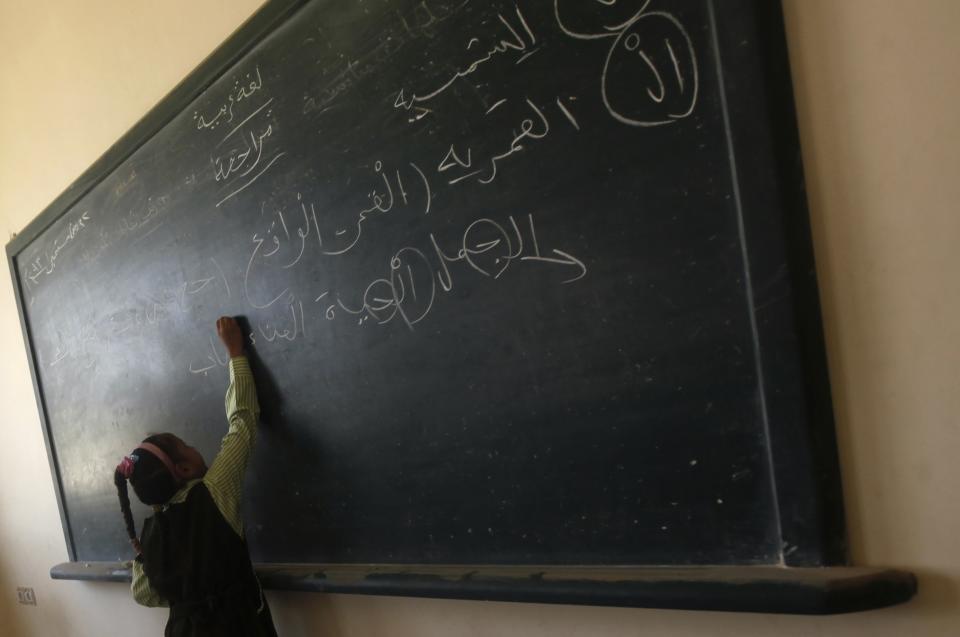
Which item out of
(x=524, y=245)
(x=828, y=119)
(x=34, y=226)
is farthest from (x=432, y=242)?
(x=34, y=226)

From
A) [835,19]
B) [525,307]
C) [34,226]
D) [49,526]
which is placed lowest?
[49,526]

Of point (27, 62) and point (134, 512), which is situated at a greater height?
point (27, 62)

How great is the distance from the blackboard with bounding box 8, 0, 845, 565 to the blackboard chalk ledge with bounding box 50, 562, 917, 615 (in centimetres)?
3

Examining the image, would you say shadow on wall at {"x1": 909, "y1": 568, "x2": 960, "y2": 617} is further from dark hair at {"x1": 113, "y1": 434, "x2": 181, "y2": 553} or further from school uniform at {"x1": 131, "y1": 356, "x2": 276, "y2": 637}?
dark hair at {"x1": 113, "y1": 434, "x2": 181, "y2": 553}

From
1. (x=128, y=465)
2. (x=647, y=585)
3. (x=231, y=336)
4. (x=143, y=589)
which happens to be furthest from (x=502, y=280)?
(x=143, y=589)

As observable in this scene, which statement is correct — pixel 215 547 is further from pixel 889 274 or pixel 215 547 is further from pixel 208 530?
pixel 889 274

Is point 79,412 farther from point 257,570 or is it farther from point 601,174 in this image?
point 601,174

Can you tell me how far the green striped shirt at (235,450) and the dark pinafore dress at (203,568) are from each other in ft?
0.07

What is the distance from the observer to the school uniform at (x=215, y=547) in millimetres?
1938

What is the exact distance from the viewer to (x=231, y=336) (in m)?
2.03

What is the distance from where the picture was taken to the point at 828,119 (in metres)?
1.05

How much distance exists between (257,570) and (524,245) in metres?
1.25

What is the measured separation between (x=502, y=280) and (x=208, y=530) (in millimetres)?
1058

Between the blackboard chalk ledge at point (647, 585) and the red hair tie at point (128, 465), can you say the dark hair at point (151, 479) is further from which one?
the blackboard chalk ledge at point (647, 585)
